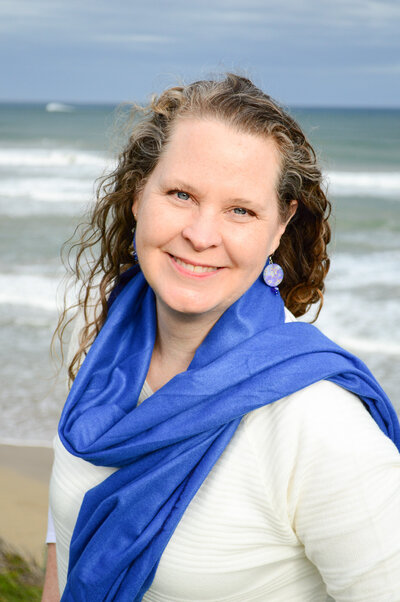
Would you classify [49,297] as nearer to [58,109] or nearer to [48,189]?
[48,189]

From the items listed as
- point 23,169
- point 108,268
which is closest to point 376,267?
point 108,268

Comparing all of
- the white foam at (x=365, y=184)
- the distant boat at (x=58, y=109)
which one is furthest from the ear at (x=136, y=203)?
the distant boat at (x=58, y=109)

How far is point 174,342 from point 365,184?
768 inches

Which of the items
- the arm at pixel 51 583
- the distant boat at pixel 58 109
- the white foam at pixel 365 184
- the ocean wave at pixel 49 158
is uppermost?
the arm at pixel 51 583

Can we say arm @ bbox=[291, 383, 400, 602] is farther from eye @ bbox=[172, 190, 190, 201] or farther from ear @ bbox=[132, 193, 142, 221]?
ear @ bbox=[132, 193, 142, 221]

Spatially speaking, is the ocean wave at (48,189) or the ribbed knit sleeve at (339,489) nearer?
the ribbed knit sleeve at (339,489)

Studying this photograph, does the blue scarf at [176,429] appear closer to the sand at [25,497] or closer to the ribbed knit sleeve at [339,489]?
the ribbed knit sleeve at [339,489]

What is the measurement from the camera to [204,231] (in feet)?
5.65

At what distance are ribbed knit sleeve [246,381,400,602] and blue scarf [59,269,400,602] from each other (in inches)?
3.4

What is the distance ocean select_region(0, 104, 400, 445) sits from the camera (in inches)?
210

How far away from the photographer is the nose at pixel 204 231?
1713 mm

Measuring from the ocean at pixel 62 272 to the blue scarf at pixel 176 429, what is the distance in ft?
2.28

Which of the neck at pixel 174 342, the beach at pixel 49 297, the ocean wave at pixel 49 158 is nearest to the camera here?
the neck at pixel 174 342

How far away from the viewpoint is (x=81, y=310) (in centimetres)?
237
